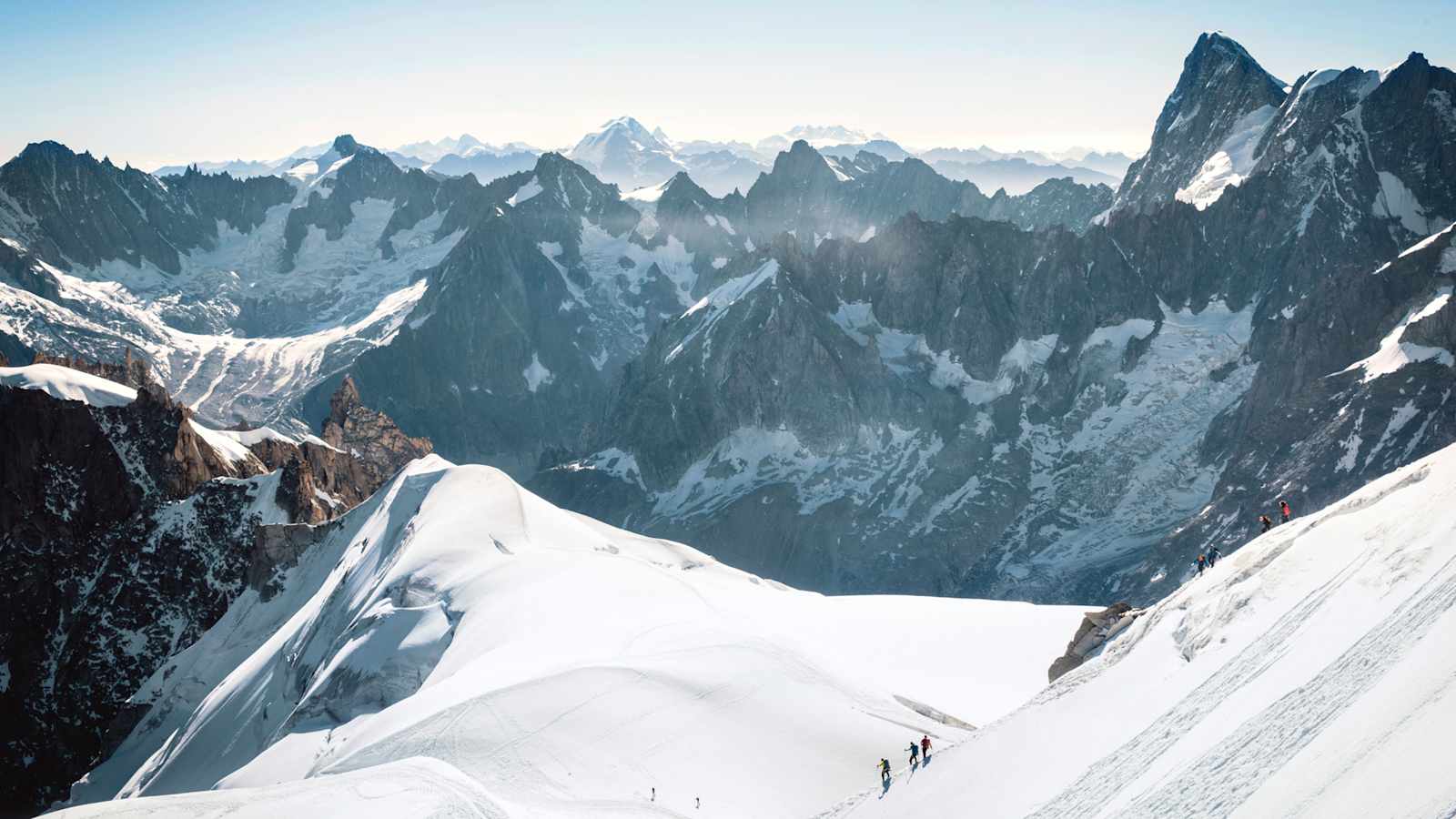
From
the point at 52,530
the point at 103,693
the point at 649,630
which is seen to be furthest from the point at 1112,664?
the point at 52,530

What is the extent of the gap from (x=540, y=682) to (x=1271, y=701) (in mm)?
39963

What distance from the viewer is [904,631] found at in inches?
3295

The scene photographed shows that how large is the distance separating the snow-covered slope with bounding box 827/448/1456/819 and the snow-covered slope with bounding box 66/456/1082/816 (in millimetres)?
12720

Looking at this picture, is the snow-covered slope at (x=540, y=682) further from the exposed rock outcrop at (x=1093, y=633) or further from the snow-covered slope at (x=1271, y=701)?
the snow-covered slope at (x=1271, y=701)

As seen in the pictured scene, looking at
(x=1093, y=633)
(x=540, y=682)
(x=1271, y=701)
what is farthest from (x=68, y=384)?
(x=1271, y=701)

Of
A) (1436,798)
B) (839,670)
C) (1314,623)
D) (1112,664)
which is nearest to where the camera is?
(1436,798)

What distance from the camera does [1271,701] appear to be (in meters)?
32.3

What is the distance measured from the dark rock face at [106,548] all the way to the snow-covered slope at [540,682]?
1781 cm

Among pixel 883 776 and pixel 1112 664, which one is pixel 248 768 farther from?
pixel 1112 664

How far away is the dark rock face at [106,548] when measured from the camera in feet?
460

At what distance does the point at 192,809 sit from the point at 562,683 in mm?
19014

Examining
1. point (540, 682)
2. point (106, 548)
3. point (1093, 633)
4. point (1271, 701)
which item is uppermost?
point (1271, 701)

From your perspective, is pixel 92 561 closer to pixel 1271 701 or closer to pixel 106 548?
pixel 106 548

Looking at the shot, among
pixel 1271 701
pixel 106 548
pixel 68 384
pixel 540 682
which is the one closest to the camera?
pixel 1271 701
